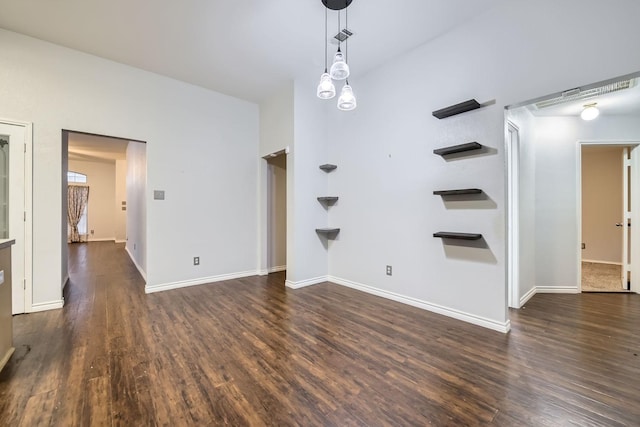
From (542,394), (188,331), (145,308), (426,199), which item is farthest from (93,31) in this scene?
(542,394)

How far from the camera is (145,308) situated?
3236 mm

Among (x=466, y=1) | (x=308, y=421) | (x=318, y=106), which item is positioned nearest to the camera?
(x=308, y=421)

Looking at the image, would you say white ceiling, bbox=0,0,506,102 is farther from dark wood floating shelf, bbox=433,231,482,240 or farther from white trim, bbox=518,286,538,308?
white trim, bbox=518,286,538,308

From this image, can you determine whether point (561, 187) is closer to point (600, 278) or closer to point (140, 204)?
point (600, 278)

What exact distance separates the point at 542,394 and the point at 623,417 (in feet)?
1.17

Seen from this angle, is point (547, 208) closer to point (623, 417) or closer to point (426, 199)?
point (426, 199)

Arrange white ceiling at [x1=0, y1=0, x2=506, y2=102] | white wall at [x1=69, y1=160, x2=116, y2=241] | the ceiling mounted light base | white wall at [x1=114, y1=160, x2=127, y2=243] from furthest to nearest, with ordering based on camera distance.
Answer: white wall at [x1=69, y1=160, x2=116, y2=241] < white wall at [x1=114, y1=160, x2=127, y2=243] < white ceiling at [x1=0, y1=0, x2=506, y2=102] < the ceiling mounted light base

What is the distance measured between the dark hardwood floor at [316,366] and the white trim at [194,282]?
50 cm

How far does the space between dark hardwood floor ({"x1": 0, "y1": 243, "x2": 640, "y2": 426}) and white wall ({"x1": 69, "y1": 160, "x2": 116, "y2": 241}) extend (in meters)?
8.34

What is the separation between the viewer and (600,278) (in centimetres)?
465

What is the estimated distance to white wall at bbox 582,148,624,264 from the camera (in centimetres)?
571

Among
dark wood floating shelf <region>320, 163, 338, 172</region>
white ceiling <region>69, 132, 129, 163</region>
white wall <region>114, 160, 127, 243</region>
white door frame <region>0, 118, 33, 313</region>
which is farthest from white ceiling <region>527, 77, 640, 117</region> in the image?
white wall <region>114, 160, 127, 243</region>

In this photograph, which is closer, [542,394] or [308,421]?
[308,421]

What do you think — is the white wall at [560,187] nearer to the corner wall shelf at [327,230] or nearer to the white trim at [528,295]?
the white trim at [528,295]
